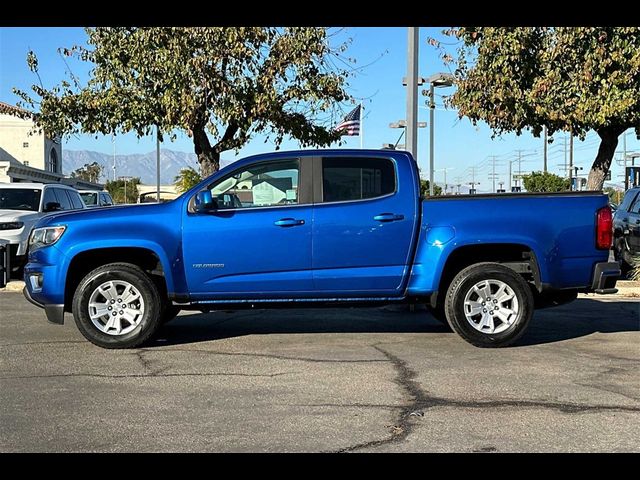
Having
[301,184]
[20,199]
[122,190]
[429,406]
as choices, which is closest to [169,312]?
[301,184]

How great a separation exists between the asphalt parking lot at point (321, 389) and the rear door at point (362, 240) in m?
0.65

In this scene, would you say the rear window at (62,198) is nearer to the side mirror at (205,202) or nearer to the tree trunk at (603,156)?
the side mirror at (205,202)

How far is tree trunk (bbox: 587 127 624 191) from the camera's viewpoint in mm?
17031

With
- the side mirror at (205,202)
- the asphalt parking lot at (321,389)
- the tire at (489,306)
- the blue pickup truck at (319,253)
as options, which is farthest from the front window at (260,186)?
the tire at (489,306)

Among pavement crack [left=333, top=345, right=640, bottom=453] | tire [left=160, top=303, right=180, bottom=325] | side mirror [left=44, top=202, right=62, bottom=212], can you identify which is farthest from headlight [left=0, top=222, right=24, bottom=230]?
pavement crack [left=333, top=345, right=640, bottom=453]

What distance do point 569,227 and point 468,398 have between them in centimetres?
265

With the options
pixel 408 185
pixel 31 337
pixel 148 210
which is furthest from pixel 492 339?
pixel 31 337

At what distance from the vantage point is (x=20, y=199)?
14.9 metres

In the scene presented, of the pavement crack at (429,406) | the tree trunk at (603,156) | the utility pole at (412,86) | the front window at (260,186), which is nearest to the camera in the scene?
the pavement crack at (429,406)

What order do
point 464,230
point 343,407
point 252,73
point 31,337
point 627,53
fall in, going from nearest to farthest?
point 343,407
point 464,230
point 31,337
point 627,53
point 252,73

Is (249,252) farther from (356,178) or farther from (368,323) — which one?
(368,323)

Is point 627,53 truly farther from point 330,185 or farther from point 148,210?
point 148,210

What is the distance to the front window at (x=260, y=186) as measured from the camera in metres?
7.66

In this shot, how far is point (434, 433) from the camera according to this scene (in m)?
4.81
